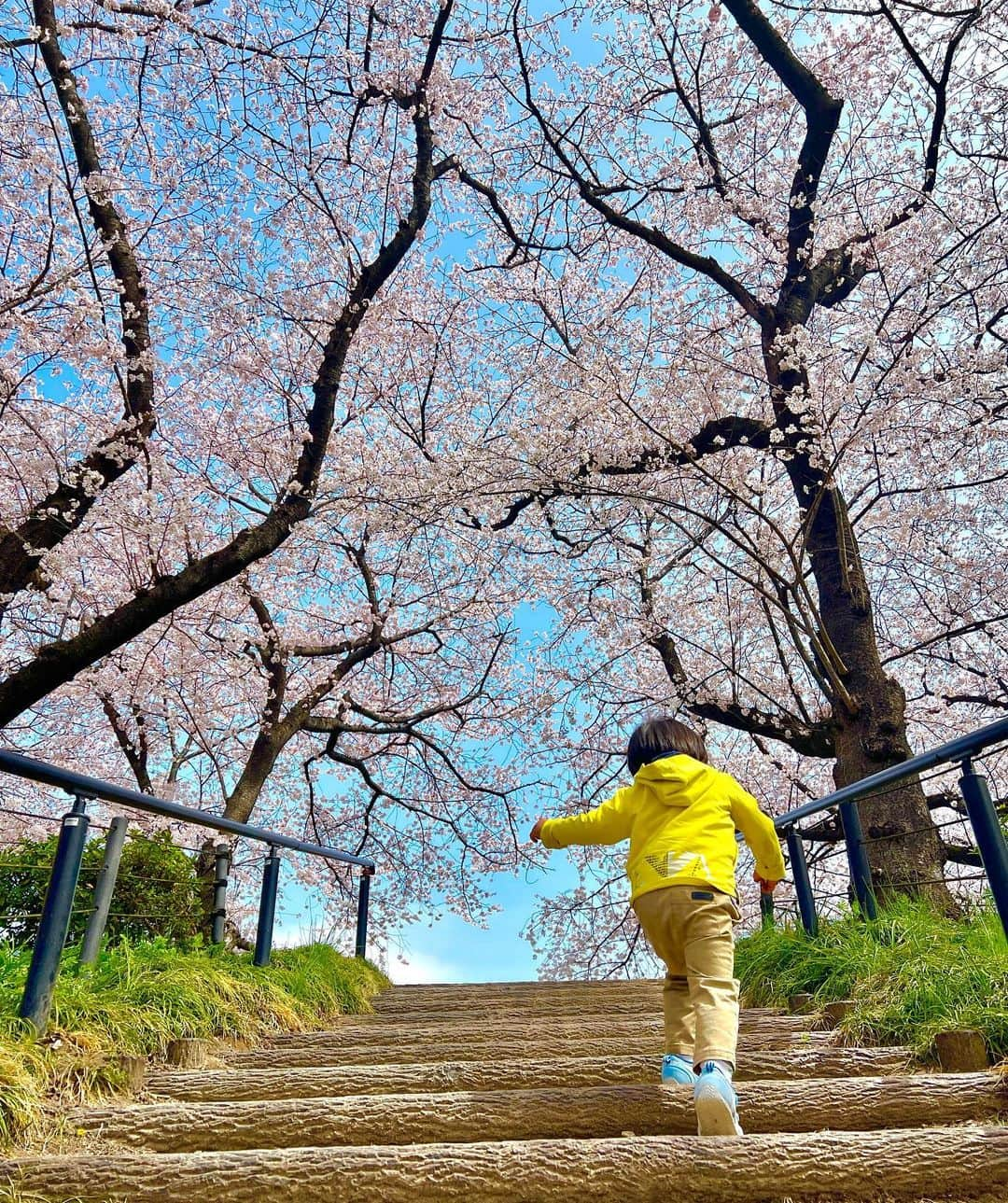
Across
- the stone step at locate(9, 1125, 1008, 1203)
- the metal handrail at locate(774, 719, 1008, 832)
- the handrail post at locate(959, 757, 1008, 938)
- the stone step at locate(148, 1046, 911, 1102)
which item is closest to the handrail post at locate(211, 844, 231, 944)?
the stone step at locate(148, 1046, 911, 1102)

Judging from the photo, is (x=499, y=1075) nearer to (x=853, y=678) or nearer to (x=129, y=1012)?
(x=129, y=1012)

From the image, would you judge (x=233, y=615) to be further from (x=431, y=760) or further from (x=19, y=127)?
(x=19, y=127)

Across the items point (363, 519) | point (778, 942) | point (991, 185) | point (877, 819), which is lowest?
point (778, 942)

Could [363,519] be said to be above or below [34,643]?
above

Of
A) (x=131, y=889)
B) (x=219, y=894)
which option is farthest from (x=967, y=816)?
(x=131, y=889)

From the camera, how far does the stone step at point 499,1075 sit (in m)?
2.75

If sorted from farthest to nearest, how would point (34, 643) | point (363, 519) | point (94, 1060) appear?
point (34, 643)
point (363, 519)
point (94, 1060)

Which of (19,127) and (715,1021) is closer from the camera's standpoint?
(715,1021)

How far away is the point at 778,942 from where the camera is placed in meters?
4.43

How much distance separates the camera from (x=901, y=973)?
3.20 metres

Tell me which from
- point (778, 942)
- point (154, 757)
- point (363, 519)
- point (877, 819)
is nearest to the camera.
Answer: point (778, 942)

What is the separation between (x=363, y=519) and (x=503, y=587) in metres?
2.20

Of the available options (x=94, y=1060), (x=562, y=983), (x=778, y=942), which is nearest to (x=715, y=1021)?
(x=94, y=1060)

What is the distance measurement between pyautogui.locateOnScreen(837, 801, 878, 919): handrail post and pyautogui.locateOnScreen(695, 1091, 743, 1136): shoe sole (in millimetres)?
2241
